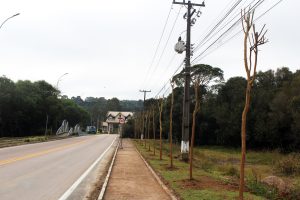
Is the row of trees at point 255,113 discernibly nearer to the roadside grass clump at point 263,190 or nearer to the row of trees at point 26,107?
the row of trees at point 26,107

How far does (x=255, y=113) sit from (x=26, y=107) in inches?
1725

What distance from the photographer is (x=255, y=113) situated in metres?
Result: 60.9

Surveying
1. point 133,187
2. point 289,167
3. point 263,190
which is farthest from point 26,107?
point 263,190

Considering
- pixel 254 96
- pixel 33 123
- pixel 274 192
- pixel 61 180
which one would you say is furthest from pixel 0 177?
pixel 33 123

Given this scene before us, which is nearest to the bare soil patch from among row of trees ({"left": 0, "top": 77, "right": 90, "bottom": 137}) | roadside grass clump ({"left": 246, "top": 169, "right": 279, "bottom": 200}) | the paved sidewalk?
roadside grass clump ({"left": 246, "top": 169, "right": 279, "bottom": 200})

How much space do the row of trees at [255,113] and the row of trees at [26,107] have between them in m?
26.2

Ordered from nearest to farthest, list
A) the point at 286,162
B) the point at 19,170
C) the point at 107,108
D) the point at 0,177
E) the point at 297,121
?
the point at 0,177
the point at 19,170
the point at 286,162
the point at 297,121
the point at 107,108

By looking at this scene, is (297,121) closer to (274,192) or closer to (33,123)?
(274,192)

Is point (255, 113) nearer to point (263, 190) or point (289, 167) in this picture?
point (289, 167)

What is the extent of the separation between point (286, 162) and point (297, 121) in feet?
Result: 87.5

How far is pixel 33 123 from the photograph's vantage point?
291ft

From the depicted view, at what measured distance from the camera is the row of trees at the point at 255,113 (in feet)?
179

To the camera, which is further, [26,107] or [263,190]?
[26,107]

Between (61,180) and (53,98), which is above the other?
(53,98)
